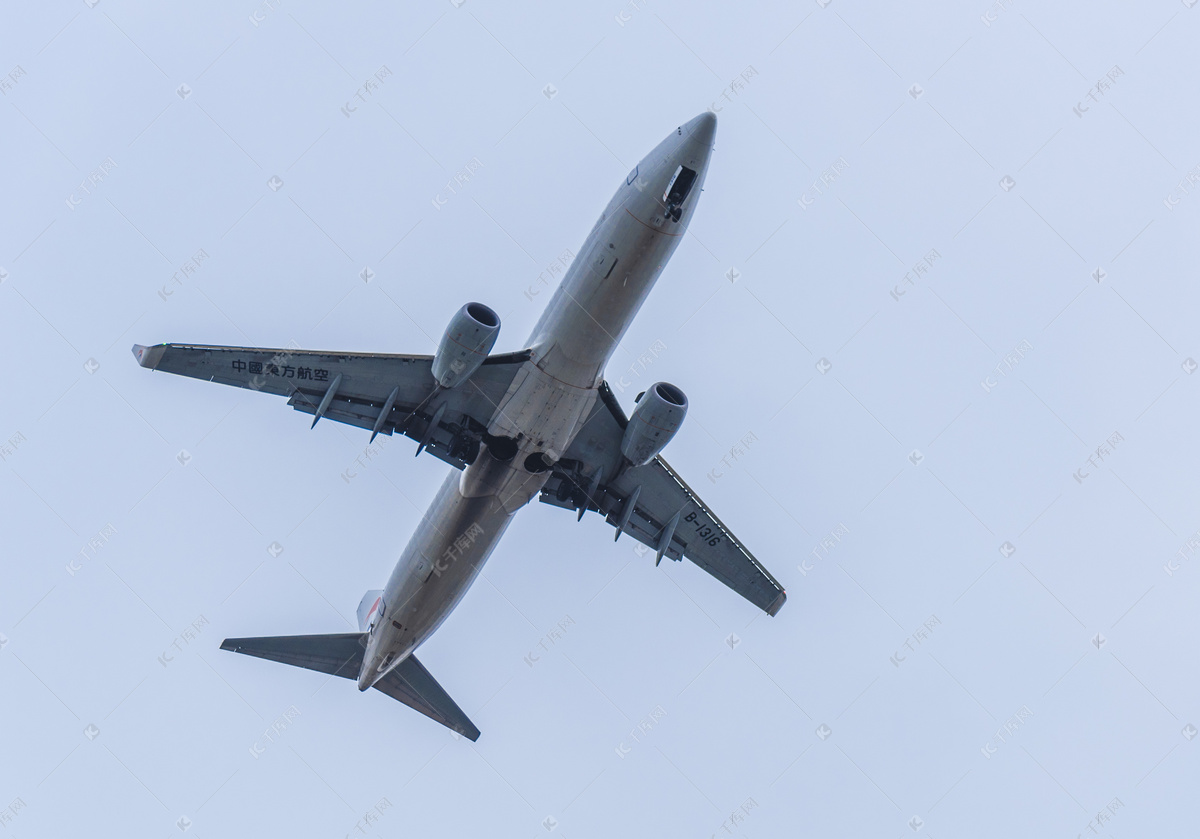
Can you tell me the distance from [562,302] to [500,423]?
396 centimetres

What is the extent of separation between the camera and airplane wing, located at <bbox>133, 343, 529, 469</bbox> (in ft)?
91.6

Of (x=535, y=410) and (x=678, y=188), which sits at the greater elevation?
(x=678, y=188)

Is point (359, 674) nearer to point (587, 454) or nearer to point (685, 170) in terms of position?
point (587, 454)

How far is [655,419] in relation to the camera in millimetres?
27172

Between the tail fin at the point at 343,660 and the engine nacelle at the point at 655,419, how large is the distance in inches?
518

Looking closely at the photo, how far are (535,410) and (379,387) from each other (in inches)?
180

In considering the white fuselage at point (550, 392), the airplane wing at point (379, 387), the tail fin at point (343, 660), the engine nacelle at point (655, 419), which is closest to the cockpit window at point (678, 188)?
the white fuselage at point (550, 392)

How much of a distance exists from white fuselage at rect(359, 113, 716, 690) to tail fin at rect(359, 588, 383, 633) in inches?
23.9

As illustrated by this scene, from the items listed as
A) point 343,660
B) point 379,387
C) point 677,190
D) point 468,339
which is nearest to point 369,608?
point 343,660

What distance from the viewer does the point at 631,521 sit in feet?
106

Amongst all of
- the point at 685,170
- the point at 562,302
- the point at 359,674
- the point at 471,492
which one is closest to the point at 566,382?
the point at 562,302

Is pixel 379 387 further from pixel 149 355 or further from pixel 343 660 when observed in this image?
pixel 343 660

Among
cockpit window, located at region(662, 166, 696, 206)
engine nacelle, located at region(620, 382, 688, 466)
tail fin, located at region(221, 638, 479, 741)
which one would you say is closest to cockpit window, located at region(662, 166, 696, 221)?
cockpit window, located at region(662, 166, 696, 206)

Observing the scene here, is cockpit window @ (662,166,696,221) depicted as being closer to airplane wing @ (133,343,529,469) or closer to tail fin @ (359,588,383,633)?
airplane wing @ (133,343,529,469)
